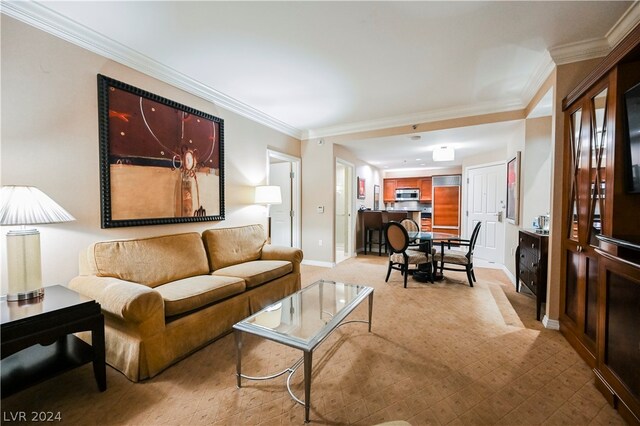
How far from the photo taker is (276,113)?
4.04 meters

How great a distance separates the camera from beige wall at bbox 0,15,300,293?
183 centimetres

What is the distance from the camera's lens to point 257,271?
9.19 ft

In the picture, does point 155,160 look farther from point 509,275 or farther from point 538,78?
point 509,275

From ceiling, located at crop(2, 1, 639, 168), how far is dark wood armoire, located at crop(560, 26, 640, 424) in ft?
1.96

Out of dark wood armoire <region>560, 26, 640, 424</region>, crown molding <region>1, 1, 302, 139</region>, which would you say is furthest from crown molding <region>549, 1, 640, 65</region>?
crown molding <region>1, 1, 302, 139</region>

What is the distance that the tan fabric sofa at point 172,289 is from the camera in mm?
1769

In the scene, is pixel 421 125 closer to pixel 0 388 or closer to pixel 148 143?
pixel 148 143

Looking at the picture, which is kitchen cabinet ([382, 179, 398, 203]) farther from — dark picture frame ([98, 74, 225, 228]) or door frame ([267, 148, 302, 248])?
dark picture frame ([98, 74, 225, 228])

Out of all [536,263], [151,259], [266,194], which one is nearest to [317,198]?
[266,194]

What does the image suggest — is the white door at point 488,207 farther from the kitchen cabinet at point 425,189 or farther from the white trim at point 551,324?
the white trim at point 551,324

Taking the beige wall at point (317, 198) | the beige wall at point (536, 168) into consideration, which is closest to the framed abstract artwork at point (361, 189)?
the beige wall at point (317, 198)

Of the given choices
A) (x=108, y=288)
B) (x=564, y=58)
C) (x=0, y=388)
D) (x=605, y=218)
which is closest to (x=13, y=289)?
(x=108, y=288)

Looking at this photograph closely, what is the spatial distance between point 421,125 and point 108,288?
4316 millimetres

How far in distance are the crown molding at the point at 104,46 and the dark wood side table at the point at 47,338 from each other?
1913 mm
